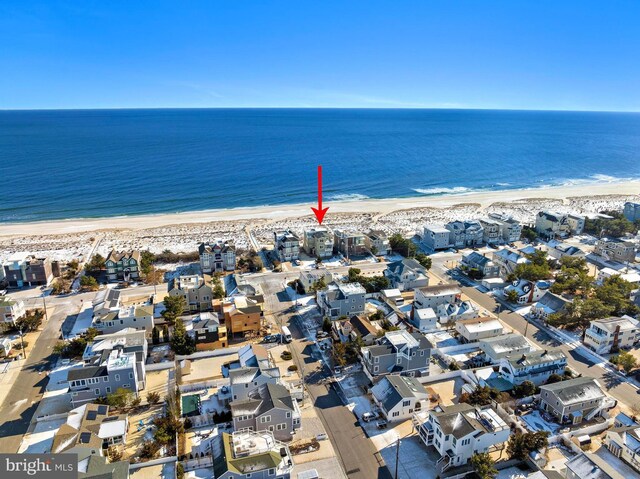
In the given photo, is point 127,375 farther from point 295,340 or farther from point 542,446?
point 542,446

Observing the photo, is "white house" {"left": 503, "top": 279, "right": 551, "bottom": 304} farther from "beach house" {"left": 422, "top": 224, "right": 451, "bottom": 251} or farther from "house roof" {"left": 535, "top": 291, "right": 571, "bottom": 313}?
"beach house" {"left": 422, "top": 224, "right": 451, "bottom": 251}

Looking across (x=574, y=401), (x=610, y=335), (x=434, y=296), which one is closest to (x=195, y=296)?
(x=434, y=296)

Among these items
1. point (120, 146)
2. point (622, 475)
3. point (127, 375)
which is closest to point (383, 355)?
point (622, 475)

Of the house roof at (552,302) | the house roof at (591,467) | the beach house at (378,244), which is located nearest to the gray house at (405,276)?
the beach house at (378,244)

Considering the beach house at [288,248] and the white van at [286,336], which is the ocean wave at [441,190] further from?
the white van at [286,336]

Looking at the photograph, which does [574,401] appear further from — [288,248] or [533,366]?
[288,248]

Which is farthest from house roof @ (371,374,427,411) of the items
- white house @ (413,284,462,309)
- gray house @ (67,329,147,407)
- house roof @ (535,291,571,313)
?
house roof @ (535,291,571,313)
